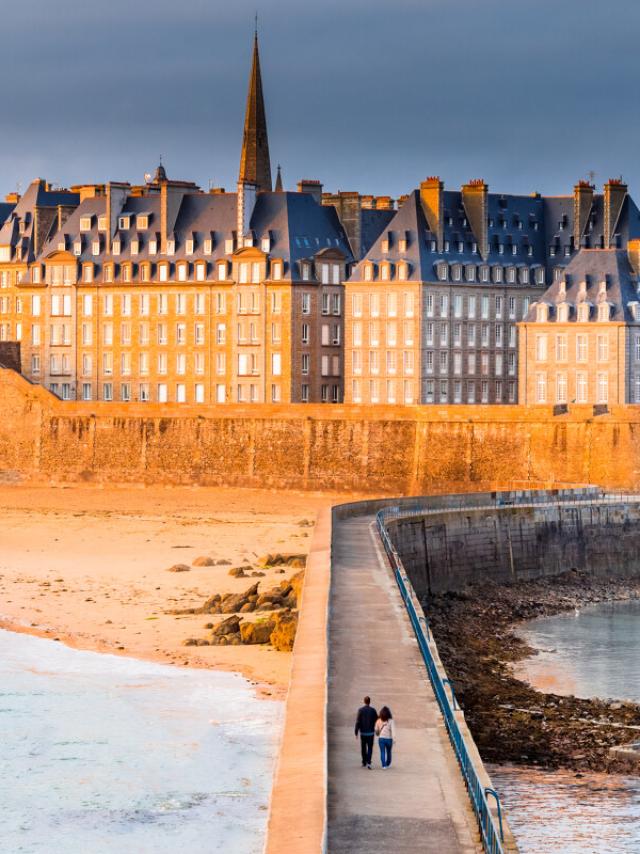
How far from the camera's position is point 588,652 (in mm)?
34125

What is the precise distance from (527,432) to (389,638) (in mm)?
34505

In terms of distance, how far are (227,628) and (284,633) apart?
172cm

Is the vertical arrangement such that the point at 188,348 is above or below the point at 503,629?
above

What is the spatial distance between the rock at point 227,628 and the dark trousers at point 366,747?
14221mm

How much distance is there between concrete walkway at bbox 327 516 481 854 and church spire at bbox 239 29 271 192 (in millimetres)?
58886

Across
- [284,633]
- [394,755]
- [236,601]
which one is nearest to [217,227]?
[236,601]

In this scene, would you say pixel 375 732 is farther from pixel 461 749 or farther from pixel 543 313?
pixel 543 313

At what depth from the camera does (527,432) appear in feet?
195

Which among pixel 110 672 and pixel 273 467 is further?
pixel 273 467

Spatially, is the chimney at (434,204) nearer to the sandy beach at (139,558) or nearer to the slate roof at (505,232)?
the slate roof at (505,232)

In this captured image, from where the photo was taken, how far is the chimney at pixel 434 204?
243 ft

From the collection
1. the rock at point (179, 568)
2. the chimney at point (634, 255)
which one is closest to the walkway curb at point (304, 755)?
the rock at point (179, 568)

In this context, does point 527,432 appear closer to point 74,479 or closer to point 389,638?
point 74,479

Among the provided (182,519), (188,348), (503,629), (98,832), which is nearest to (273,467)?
(182,519)
